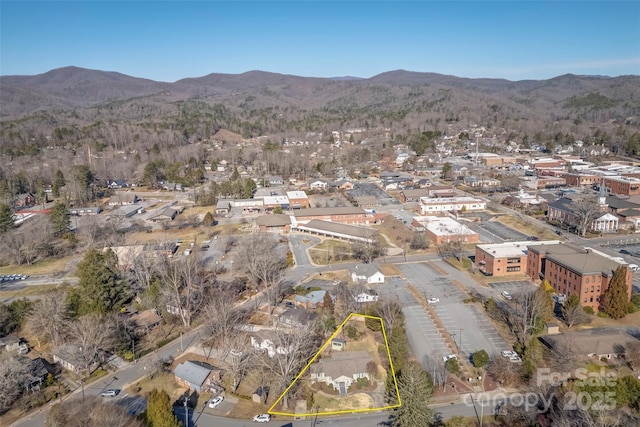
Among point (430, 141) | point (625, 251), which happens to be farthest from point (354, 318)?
point (430, 141)

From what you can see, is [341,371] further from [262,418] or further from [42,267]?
[42,267]

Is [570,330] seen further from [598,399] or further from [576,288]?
[598,399]

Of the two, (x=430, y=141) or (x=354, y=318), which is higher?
(x=430, y=141)

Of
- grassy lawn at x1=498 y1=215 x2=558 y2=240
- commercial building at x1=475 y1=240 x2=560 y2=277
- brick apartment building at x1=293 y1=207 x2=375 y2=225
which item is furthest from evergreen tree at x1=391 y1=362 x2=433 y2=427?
brick apartment building at x1=293 y1=207 x2=375 y2=225

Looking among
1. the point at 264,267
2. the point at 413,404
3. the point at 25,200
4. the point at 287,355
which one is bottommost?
the point at 287,355

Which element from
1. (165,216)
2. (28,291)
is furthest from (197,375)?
(165,216)

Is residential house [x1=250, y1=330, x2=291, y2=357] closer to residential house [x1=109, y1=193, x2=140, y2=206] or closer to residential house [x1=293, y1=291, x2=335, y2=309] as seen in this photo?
residential house [x1=293, y1=291, x2=335, y2=309]

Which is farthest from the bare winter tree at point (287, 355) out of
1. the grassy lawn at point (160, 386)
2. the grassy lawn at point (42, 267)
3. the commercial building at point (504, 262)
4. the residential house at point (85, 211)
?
the residential house at point (85, 211)
